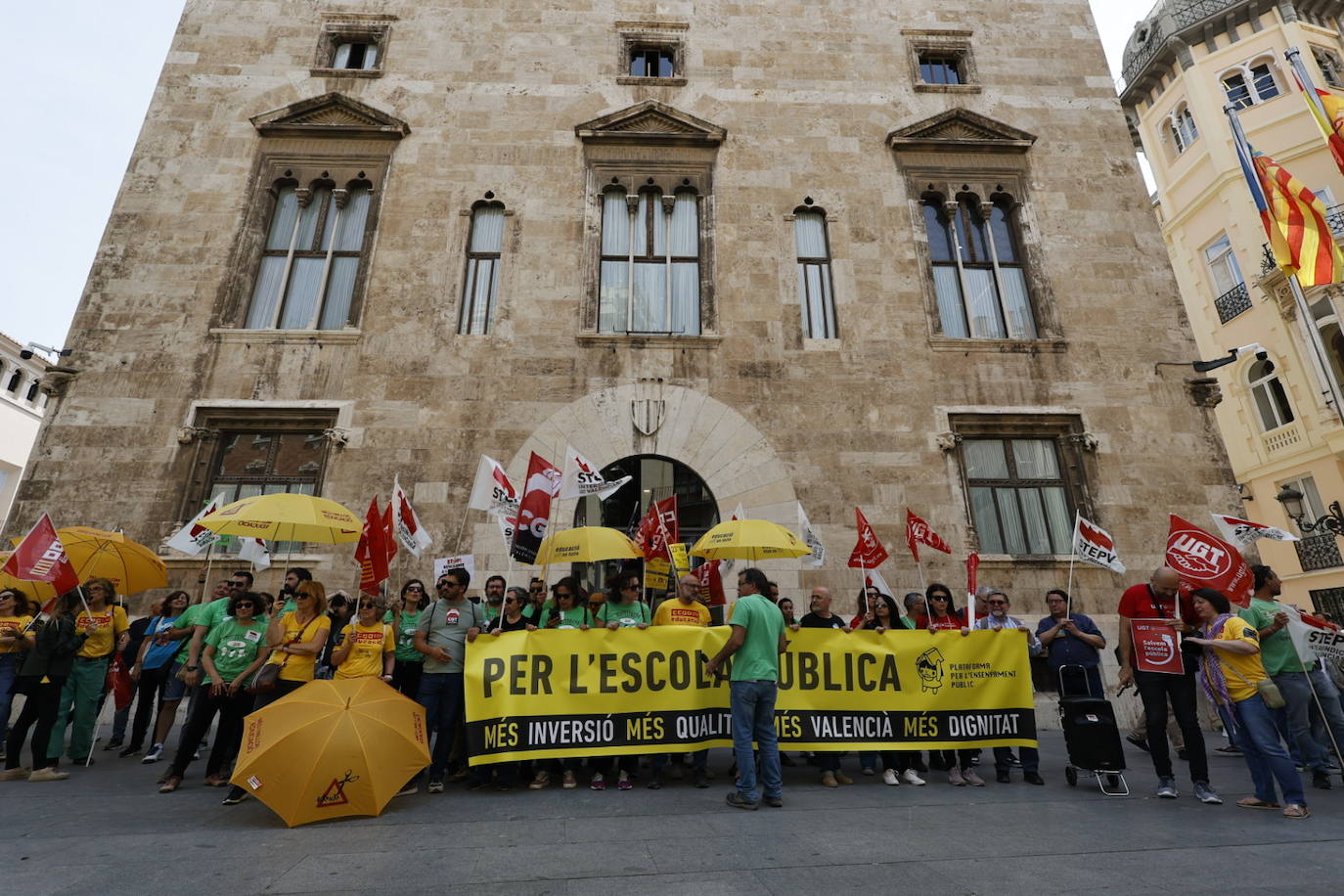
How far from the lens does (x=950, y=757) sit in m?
7.23

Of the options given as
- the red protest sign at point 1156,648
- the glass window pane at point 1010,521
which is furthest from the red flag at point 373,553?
the glass window pane at point 1010,521

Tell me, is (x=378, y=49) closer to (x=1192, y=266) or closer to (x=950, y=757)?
(x=950, y=757)

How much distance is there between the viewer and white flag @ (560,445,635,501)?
8359 millimetres

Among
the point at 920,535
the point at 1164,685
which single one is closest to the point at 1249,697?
the point at 1164,685

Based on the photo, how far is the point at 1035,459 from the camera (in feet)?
40.1

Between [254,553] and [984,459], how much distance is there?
1223 centimetres

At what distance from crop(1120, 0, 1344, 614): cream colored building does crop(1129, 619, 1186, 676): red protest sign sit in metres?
18.6

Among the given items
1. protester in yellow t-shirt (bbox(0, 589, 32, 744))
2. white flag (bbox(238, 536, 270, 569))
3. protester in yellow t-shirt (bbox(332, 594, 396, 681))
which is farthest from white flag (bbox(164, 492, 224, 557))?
protester in yellow t-shirt (bbox(332, 594, 396, 681))

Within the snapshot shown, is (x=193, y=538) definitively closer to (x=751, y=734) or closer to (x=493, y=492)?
(x=493, y=492)

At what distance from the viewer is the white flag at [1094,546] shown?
9.14m

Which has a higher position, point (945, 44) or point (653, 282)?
point (945, 44)

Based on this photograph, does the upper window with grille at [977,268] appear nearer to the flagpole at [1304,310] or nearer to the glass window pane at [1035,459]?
the glass window pane at [1035,459]

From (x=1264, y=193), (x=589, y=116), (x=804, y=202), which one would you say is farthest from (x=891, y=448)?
(x=589, y=116)

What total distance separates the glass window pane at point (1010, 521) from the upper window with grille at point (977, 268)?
10.5ft
